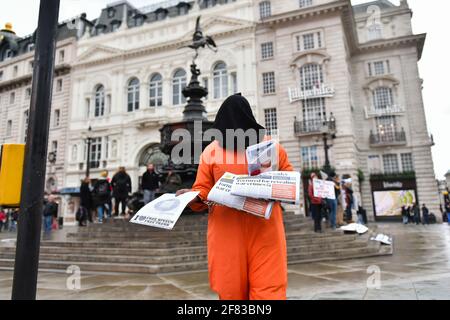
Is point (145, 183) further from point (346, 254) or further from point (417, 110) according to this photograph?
point (417, 110)

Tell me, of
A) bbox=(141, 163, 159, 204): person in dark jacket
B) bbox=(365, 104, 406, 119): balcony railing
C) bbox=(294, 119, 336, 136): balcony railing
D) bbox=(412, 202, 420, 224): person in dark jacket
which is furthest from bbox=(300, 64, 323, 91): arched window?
bbox=(141, 163, 159, 204): person in dark jacket

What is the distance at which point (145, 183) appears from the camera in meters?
11.1

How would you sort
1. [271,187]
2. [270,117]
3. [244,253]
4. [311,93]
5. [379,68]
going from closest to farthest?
[271,187] → [244,253] → [311,93] → [270,117] → [379,68]

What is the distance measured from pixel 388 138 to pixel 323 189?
2148cm

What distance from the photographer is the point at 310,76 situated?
2669 cm

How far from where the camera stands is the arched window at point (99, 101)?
32969 millimetres

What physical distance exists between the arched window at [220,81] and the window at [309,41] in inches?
257

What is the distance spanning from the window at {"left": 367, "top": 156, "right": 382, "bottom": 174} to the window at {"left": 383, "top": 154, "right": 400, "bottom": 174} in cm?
48

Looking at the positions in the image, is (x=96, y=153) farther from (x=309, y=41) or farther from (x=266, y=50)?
(x=309, y=41)

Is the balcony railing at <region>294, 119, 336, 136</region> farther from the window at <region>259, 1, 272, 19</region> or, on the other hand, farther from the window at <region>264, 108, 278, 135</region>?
the window at <region>259, 1, 272, 19</region>

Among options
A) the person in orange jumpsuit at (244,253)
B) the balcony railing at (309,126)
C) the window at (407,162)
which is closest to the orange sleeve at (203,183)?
the person in orange jumpsuit at (244,253)

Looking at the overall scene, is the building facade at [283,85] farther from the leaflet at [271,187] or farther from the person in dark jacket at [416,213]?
the leaflet at [271,187]

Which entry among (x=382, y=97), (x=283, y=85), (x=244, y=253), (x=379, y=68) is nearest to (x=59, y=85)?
(x=283, y=85)

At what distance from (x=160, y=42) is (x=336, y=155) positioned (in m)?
18.9
